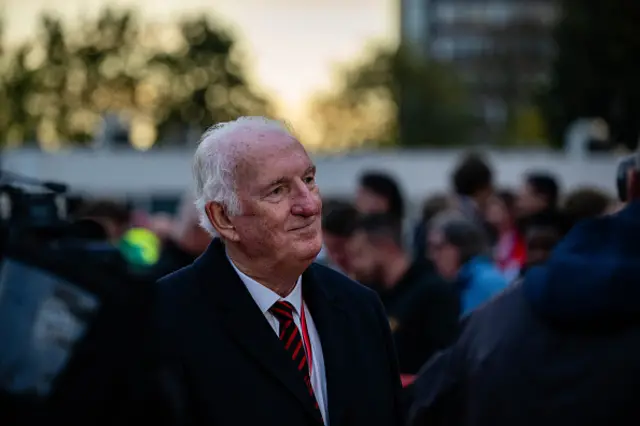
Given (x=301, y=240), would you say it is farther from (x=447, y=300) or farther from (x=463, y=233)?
(x=463, y=233)

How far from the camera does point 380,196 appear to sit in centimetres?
921

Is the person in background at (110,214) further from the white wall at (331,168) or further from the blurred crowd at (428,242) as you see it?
the white wall at (331,168)

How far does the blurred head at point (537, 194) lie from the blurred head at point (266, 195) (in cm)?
606

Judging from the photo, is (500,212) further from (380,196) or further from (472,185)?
(380,196)

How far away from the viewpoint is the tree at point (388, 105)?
227 feet

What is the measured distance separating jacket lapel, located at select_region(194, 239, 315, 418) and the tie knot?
0.08 m

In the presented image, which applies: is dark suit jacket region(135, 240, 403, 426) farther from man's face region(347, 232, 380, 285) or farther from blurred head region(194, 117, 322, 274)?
man's face region(347, 232, 380, 285)

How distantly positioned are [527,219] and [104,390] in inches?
256

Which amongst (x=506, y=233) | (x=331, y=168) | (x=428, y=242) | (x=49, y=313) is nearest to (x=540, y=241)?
(x=428, y=242)

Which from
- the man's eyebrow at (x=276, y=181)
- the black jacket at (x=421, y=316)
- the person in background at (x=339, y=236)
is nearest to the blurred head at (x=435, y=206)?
the person in background at (x=339, y=236)

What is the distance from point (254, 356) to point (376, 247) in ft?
11.7

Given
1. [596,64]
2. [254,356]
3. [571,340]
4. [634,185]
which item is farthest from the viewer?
[596,64]

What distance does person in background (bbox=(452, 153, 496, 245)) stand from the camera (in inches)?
405

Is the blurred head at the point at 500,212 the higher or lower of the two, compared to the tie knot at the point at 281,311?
lower
